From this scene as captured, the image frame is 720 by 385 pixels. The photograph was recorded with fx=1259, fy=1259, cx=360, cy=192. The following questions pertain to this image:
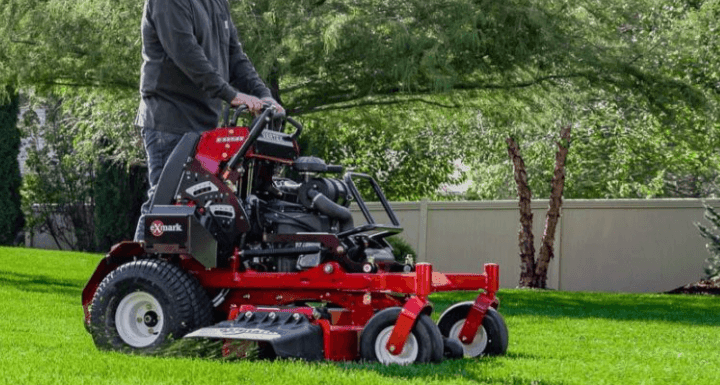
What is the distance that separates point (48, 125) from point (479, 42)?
17804 mm

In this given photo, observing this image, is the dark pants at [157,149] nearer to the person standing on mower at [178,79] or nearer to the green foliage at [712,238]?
the person standing on mower at [178,79]

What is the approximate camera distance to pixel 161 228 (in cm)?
606

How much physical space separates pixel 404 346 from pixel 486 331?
93 centimetres

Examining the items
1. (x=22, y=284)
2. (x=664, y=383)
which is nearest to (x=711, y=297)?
(x=22, y=284)

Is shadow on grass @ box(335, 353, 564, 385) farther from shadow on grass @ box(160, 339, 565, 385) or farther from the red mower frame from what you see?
the red mower frame

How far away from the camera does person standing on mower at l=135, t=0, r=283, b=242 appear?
6.21 m

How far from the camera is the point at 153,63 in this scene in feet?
20.9

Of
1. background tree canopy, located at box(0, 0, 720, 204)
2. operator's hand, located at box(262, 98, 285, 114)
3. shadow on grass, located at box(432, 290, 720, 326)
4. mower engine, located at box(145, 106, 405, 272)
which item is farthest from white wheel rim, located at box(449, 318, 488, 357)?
background tree canopy, located at box(0, 0, 720, 204)

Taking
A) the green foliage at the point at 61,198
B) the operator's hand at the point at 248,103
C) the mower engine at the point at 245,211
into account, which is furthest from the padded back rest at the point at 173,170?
the green foliage at the point at 61,198

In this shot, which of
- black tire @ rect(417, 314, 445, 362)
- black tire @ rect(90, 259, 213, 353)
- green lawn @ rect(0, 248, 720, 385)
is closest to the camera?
green lawn @ rect(0, 248, 720, 385)

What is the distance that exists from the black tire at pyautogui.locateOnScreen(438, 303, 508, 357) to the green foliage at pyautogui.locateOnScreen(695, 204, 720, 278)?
10.1 m

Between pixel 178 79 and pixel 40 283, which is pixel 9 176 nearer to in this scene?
pixel 40 283

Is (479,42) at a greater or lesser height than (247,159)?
greater

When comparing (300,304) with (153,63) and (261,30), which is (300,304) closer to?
(153,63)
